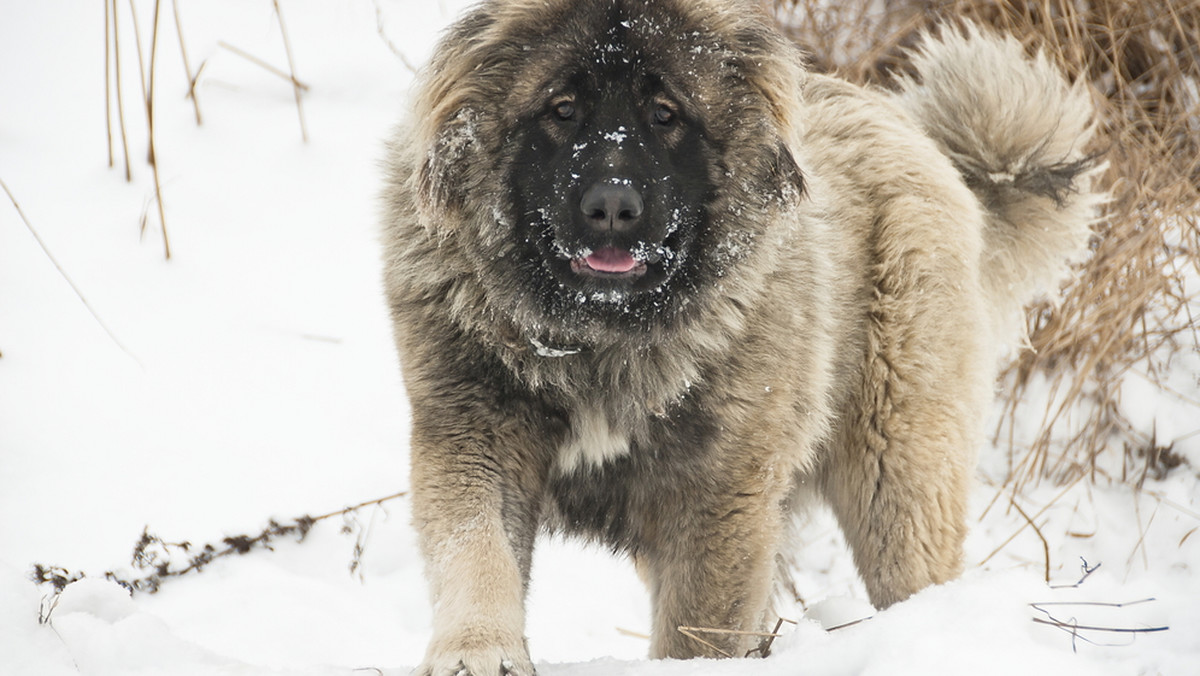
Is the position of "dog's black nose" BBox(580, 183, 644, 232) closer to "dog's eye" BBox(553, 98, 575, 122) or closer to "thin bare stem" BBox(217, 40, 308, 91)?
"dog's eye" BBox(553, 98, 575, 122)

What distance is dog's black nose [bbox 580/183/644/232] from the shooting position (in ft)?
8.15

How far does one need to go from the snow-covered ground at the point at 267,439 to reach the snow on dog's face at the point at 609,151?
0.96m

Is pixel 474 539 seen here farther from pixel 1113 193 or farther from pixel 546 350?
pixel 1113 193

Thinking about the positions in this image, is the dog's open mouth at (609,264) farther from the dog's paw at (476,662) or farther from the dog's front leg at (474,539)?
the dog's paw at (476,662)

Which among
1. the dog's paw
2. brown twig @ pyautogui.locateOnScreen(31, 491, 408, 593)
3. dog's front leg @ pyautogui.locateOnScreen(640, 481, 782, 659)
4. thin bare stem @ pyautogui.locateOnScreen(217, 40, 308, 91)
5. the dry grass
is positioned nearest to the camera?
the dog's paw

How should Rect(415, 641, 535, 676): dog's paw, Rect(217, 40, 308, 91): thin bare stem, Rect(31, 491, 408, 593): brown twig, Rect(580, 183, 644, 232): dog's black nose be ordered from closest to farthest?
Rect(415, 641, 535, 676): dog's paw, Rect(580, 183, 644, 232): dog's black nose, Rect(31, 491, 408, 593): brown twig, Rect(217, 40, 308, 91): thin bare stem

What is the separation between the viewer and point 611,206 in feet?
8.19

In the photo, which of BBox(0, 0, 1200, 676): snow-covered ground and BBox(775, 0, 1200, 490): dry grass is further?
BBox(775, 0, 1200, 490): dry grass

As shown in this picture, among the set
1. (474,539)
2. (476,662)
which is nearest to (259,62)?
(474,539)

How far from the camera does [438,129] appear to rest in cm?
281

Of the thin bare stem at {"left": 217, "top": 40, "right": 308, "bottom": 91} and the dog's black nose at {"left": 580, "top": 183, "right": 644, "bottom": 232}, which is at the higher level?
the dog's black nose at {"left": 580, "top": 183, "right": 644, "bottom": 232}

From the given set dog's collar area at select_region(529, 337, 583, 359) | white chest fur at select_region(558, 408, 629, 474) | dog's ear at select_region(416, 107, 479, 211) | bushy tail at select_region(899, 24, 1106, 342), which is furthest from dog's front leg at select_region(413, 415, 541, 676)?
bushy tail at select_region(899, 24, 1106, 342)

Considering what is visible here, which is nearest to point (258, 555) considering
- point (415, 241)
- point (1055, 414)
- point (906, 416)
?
point (415, 241)

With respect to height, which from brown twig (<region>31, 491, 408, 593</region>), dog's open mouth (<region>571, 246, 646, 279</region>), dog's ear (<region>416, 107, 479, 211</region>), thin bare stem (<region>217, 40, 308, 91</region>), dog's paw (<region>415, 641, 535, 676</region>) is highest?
dog's ear (<region>416, 107, 479, 211</region>)
